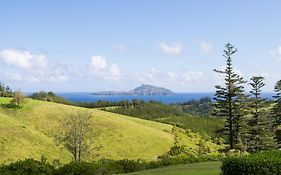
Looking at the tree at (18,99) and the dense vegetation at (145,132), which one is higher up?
the tree at (18,99)

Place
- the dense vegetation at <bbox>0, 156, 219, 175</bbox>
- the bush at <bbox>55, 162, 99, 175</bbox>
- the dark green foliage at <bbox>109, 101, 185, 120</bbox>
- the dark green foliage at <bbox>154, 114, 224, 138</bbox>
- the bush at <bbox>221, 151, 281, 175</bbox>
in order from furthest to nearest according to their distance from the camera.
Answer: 1. the dark green foliage at <bbox>109, 101, 185, 120</bbox>
2. the dark green foliage at <bbox>154, 114, 224, 138</bbox>
3. the dense vegetation at <bbox>0, 156, 219, 175</bbox>
4. the bush at <bbox>55, 162, 99, 175</bbox>
5. the bush at <bbox>221, 151, 281, 175</bbox>

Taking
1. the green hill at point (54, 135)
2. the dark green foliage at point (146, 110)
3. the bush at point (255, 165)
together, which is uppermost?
the dark green foliage at point (146, 110)

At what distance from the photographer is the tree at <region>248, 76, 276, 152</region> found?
58.8 meters

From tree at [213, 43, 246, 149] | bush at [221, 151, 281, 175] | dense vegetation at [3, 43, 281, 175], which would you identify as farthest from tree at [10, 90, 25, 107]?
bush at [221, 151, 281, 175]

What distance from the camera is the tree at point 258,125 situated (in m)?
58.8

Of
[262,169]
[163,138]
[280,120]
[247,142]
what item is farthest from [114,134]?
[262,169]


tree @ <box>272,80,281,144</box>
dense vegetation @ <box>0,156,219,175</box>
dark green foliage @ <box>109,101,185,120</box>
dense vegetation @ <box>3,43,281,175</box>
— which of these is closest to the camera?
dense vegetation @ <box>0,156,219,175</box>

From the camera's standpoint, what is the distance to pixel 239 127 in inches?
2188

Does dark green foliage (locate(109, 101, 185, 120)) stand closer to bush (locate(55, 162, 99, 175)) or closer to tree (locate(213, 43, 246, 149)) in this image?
tree (locate(213, 43, 246, 149))

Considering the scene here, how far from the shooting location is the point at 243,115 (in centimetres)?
5497

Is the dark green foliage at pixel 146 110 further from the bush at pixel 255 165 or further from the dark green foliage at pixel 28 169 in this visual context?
the bush at pixel 255 165

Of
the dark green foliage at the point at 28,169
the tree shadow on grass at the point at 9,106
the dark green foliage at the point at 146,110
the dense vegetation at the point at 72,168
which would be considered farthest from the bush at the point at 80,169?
the dark green foliage at the point at 146,110

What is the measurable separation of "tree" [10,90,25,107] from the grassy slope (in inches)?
44.8

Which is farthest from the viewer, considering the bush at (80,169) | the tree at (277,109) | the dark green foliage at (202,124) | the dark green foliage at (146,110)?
the dark green foliage at (146,110)
